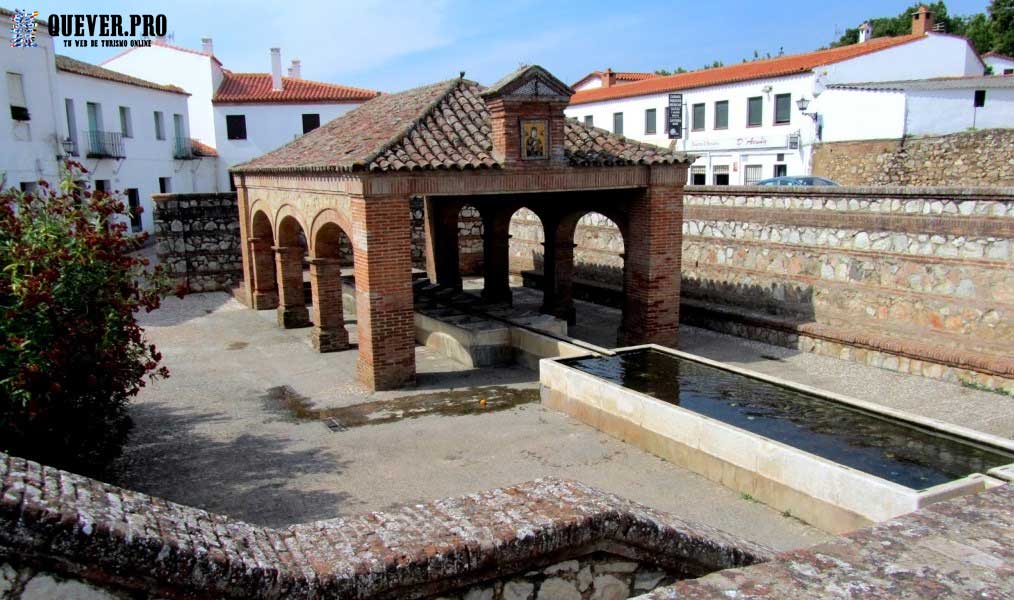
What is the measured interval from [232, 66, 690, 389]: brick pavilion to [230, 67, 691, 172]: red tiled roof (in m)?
0.03

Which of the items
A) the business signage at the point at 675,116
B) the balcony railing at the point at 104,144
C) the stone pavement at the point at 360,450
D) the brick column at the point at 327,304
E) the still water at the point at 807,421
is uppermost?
the business signage at the point at 675,116

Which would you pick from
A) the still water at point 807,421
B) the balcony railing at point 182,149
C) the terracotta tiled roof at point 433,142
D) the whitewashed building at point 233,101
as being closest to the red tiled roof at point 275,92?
the whitewashed building at point 233,101

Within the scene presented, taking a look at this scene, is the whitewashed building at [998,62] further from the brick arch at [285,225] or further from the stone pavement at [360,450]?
the brick arch at [285,225]

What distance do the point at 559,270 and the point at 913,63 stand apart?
66.1 ft

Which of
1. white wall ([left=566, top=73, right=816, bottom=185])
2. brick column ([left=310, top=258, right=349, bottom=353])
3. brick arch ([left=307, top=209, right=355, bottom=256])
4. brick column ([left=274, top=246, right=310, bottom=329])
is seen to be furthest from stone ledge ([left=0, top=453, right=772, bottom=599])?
white wall ([left=566, top=73, right=816, bottom=185])

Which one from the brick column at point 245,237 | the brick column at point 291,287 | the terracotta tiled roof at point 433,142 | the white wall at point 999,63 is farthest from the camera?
the white wall at point 999,63

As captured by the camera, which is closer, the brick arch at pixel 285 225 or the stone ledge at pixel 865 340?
the stone ledge at pixel 865 340

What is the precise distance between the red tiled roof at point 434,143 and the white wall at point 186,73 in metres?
23.5

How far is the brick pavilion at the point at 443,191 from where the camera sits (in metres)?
10.8

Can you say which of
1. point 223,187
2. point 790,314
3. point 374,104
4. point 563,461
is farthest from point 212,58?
point 563,461

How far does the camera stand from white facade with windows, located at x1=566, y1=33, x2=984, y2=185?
25750mm

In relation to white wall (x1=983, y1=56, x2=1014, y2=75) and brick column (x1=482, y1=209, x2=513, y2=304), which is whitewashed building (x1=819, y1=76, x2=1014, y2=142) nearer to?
brick column (x1=482, y1=209, x2=513, y2=304)

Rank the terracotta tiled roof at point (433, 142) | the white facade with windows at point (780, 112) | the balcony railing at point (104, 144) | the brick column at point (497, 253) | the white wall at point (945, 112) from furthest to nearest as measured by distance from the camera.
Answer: the balcony railing at point (104, 144) < the white facade with windows at point (780, 112) < the white wall at point (945, 112) < the brick column at point (497, 253) < the terracotta tiled roof at point (433, 142)


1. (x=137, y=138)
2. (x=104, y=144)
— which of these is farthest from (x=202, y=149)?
(x=104, y=144)
